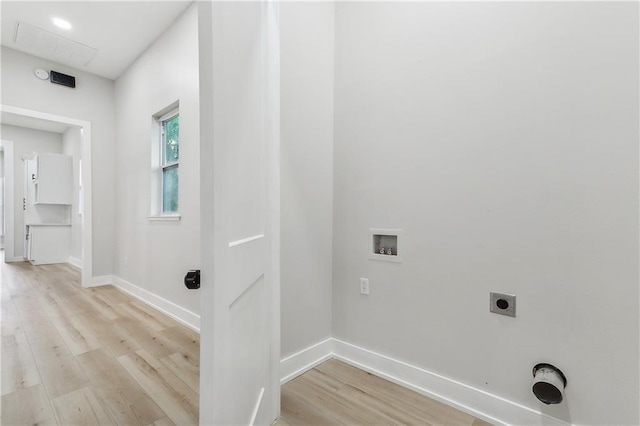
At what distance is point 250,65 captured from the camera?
3.15 ft

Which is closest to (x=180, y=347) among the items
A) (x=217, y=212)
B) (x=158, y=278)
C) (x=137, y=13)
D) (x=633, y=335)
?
(x=158, y=278)

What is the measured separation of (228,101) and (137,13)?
282cm

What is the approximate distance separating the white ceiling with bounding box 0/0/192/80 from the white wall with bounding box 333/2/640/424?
1.98 m

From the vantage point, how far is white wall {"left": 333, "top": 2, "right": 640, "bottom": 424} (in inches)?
41.8

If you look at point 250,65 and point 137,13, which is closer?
point 250,65

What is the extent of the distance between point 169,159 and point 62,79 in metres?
1.90

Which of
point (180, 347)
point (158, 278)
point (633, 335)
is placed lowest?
point (180, 347)

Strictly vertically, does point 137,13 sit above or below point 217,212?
above

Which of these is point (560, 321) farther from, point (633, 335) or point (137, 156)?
point (137, 156)

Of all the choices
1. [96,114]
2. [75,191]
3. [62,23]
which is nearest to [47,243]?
[75,191]

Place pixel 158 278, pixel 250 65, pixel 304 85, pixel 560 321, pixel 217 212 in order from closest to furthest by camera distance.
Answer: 1. pixel 217 212
2. pixel 250 65
3. pixel 560 321
4. pixel 304 85
5. pixel 158 278

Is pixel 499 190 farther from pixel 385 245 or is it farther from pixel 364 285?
pixel 364 285

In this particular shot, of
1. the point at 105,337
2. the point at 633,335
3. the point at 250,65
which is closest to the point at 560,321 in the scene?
the point at 633,335

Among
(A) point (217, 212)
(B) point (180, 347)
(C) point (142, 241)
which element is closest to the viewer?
(A) point (217, 212)
